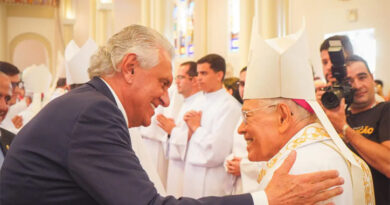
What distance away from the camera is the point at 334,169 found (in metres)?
1.57

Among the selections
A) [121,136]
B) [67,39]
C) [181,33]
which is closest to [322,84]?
A: [121,136]

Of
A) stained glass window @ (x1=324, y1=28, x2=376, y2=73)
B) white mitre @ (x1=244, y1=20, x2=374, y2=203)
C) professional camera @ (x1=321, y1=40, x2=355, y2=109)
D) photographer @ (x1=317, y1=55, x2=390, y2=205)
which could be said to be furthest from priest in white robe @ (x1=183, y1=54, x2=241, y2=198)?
stained glass window @ (x1=324, y1=28, x2=376, y2=73)

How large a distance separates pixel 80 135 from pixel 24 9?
20655 millimetres

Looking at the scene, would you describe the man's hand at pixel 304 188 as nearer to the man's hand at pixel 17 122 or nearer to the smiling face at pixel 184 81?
the smiling face at pixel 184 81

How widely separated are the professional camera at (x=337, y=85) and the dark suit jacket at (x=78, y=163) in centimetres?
124

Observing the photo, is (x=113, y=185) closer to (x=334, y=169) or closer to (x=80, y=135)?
(x=80, y=135)

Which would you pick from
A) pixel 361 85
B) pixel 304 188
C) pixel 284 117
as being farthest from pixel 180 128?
pixel 304 188

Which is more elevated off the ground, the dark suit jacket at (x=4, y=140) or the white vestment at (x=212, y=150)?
the dark suit jacket at (x=4, y=140)

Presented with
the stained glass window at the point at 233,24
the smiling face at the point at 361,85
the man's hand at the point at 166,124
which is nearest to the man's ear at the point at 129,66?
the smiling face at the point at 361,85

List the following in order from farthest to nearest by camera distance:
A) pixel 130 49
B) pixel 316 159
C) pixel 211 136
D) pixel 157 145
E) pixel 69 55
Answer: pixel 157 145 < pixel 69 55 < pixel 211 136 < pixel 130 49 < pixel 316 159

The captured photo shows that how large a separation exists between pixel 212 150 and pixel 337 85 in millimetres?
1864

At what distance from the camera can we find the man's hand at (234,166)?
3693 millimetres

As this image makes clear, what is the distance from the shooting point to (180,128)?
4699mm

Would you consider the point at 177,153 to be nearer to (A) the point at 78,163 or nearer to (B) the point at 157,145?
(B) the point at 157,145
